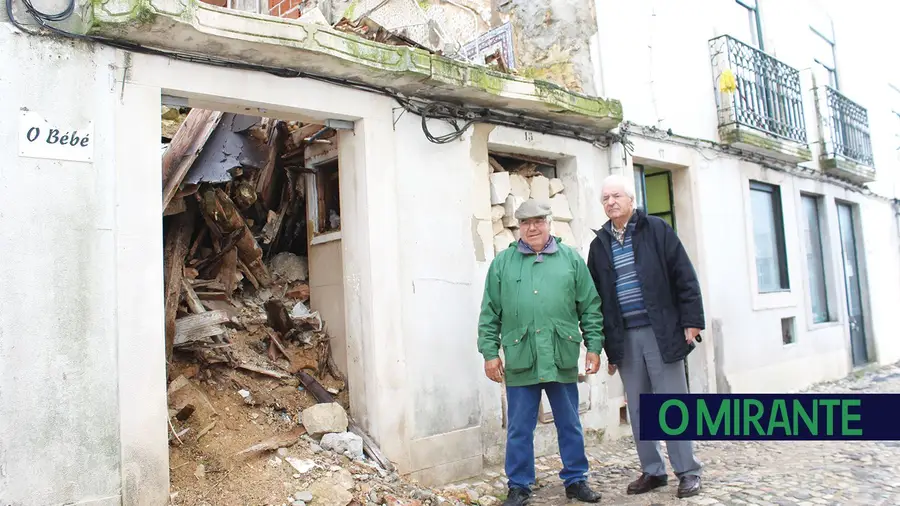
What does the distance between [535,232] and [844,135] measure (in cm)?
941

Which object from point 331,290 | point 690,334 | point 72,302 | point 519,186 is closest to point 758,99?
point 519,186

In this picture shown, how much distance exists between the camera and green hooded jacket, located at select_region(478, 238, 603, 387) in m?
4.50

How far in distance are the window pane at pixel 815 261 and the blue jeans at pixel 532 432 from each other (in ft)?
25.0

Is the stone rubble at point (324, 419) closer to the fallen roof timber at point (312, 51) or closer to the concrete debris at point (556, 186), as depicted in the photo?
the fallen roof timber at point (312, 51)

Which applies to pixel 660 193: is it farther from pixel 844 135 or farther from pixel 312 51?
pixel 844 135

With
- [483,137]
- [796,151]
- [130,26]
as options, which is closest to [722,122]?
[796,151]

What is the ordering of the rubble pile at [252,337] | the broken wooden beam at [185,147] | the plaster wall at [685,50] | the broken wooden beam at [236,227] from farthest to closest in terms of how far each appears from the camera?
1. the plaster wall at [685,50]
2. the broken wooden beam at [236,227]
3. the broken wooden beam at [185,147]
4. the rubble pile at [252,337]

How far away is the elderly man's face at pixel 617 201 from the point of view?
482 cm

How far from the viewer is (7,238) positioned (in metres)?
3.61

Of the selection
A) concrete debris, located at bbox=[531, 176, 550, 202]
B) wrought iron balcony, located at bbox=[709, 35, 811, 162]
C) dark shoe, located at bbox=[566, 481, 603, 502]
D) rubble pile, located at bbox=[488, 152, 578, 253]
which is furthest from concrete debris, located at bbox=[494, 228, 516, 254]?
wrought iron balcony, located at bbox=[709, 35, 811, 162]

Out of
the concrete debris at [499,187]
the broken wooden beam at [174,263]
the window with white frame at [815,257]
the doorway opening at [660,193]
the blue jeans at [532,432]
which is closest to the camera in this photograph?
the blue jeans at [532,432]

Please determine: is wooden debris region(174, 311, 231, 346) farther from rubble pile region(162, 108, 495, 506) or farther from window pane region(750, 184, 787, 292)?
window pane region(750, 184, 787, 292)

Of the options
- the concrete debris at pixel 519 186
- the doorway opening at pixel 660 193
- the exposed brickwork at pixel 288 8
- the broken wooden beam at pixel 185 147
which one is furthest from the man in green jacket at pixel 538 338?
the exposed brickwork at pixel 288 8

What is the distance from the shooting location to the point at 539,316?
4535mm
